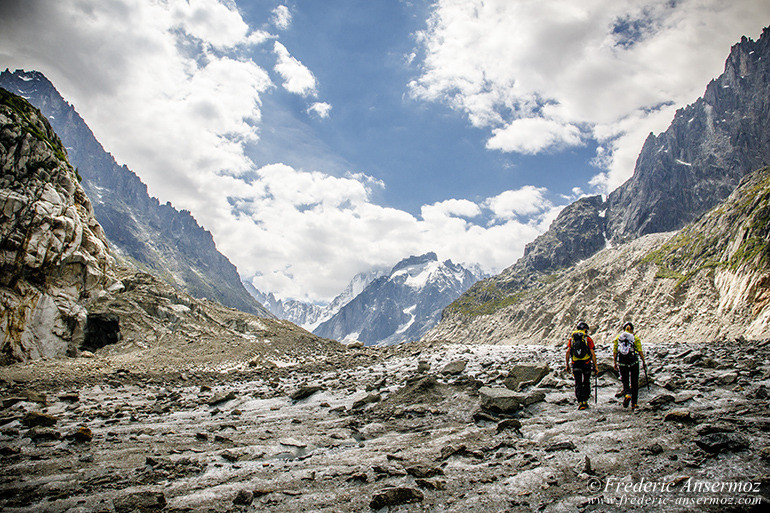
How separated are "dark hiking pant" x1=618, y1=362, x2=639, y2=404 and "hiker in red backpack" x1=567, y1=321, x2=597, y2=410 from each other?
123cm

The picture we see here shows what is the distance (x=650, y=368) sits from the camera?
21953mm

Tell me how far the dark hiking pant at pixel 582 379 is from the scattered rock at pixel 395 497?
1005 centimetres

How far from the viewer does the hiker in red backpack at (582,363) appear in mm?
14945

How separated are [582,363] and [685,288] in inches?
5447

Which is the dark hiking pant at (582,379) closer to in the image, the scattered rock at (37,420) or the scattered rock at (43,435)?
the scattered rock at (43,435)

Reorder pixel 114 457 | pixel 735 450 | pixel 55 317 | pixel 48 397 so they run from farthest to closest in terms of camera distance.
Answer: pixel 55 317 → pixel 48 397 → pixel 114 457 → pixel 735 450

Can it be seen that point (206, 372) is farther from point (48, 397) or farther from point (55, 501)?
point (55, 501)

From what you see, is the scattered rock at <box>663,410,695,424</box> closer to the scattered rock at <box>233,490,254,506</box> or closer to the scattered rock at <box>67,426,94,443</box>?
the scattered rock at <box>233,490,254,506</box>

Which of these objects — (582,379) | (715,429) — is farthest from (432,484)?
(582,379)

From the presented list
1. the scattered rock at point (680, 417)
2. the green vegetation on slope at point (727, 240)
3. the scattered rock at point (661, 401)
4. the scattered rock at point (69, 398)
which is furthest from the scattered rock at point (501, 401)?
the green vegetation on slope at point (727, 240)

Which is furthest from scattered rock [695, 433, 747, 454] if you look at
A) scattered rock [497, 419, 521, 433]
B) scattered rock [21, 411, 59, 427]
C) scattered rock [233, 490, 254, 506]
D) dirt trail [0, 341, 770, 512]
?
scattered rock [21, 411, 59, 427]

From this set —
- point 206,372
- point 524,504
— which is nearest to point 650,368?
point 524,504

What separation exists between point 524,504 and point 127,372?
3293cm

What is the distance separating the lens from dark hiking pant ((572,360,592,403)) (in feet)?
49.0
